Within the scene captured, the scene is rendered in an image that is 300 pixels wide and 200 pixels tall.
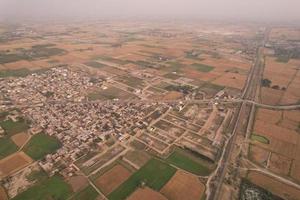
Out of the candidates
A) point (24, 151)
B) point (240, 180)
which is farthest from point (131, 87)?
point (240, 180)

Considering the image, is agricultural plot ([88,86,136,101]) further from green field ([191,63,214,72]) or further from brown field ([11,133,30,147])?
green field ([191,63,214,72])

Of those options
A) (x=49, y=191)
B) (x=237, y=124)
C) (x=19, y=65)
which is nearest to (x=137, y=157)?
(x=49, y=191)

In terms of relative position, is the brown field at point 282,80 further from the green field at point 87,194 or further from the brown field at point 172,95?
the green field at point 87,194

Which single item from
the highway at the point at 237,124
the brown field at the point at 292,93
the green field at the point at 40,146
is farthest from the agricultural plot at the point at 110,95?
the brown field at the point at 292,93

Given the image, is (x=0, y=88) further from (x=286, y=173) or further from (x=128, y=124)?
(x=286, y=173)

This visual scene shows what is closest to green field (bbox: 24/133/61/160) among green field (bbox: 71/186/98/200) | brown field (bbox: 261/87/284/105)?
green field (bbox: 71/186/98/200)
